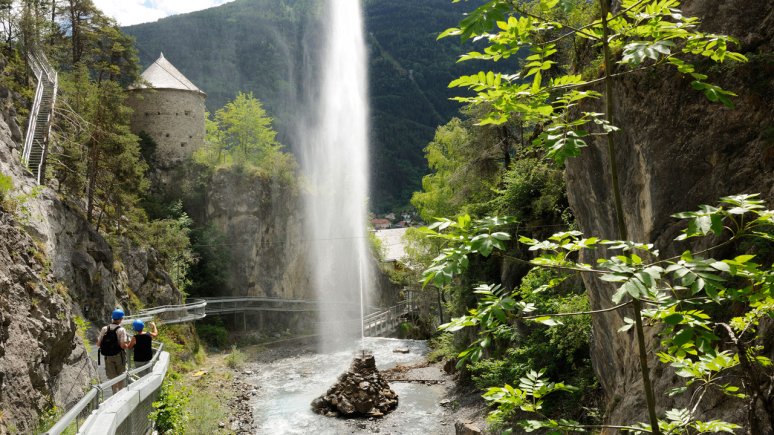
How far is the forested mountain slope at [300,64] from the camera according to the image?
321 feet

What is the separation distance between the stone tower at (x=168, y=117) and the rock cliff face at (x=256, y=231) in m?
4.22

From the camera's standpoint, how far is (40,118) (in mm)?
21578

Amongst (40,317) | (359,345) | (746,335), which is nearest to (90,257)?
(40,317)

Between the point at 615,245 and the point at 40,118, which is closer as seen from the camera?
the point at 615,245

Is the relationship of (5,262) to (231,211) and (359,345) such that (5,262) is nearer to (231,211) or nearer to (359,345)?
(359,345)

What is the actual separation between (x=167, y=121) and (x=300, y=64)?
68.0m

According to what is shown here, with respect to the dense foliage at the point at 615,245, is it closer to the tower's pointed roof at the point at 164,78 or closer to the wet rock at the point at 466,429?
the wet rock at the point at 466,429

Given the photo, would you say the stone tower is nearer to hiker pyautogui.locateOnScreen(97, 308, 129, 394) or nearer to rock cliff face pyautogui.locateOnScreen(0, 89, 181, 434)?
rock cliff face pyautogui.locateOnScreen(0, 89, 181, 434)

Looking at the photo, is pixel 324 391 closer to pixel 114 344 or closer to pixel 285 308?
pixel 114 344

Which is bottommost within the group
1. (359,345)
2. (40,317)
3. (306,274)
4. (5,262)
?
(359,345)

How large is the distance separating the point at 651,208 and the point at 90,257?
18.1m

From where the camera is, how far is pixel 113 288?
19703mm

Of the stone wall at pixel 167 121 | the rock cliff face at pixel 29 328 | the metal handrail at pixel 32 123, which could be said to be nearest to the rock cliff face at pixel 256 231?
the stone wall at pixel 167 121

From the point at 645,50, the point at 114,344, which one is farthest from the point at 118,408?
the point at 645,50
